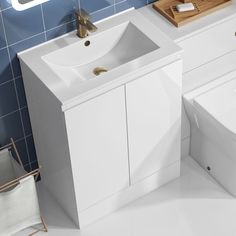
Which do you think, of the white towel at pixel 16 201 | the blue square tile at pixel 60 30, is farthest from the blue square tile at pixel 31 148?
the blue square tile at pixel 60 30

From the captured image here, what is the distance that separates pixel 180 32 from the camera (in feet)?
10.9

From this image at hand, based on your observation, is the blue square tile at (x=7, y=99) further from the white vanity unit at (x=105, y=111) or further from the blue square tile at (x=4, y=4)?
the blue square tile at (x=4, y=4)

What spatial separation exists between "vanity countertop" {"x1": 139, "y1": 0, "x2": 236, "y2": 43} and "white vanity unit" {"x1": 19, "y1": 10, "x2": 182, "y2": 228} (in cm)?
11

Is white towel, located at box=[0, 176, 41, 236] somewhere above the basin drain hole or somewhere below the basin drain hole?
below

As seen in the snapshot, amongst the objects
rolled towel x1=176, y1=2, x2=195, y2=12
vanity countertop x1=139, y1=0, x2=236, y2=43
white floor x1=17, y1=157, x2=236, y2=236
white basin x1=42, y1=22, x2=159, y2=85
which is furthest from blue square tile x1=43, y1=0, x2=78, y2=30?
white floor x1=17, y1=157, x2=236, y2=236

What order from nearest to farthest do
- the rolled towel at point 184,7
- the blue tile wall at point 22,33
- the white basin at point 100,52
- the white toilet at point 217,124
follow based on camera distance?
the blue tile wall at point 22,33 < the white basin at point 100,52 < the white toilet at point 217,124 < the rolled towel at point 184,7

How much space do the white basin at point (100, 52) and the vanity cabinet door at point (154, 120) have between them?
0.17 m

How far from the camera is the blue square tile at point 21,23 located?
9.79ft

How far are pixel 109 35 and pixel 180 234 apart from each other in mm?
1054

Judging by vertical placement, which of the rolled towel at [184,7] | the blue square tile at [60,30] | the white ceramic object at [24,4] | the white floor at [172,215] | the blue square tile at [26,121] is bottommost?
the white floor at [172,215]

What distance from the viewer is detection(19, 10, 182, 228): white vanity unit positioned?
2.97 metres

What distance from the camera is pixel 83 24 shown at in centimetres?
312

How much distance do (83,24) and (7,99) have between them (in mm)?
521

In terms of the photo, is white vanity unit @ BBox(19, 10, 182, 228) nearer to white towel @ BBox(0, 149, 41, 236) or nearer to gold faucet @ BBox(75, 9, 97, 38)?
gold faucet @ BBox(75, 9, 97, 38)
